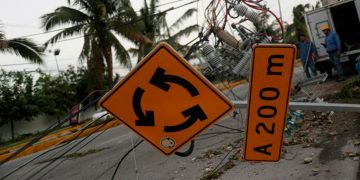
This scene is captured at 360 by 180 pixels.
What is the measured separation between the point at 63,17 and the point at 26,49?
4946 millimetres

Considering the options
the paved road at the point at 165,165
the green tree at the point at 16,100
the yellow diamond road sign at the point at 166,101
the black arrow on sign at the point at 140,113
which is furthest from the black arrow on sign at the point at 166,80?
the green tree at the point at 16,100

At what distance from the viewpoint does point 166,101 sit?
8.81ft

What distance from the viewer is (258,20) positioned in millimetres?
8125

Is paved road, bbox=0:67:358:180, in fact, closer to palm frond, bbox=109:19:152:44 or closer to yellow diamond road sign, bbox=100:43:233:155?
yellow diamond road sign, bbox=100:43:233:155

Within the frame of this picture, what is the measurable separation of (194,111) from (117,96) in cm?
53

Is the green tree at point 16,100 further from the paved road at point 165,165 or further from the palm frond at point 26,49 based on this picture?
the paved road at point 165,165

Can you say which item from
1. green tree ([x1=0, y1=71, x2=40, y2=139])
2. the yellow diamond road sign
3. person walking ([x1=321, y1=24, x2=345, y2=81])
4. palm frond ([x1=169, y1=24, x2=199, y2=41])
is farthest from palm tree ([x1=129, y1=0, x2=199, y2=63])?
the yellow diamond road sign

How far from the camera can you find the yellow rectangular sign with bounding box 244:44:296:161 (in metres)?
2.51

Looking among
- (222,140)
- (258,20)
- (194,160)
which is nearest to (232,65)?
(258,20)

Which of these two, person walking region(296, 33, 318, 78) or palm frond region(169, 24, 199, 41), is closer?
person walking region(296, 33, 318, 78)

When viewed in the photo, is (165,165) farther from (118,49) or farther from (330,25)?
(118,49)

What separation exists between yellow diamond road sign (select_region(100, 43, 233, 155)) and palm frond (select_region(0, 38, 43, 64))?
1291 centimetres

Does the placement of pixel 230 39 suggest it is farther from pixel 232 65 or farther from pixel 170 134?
pixel 170 134

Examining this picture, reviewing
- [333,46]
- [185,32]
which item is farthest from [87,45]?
[333,46]
